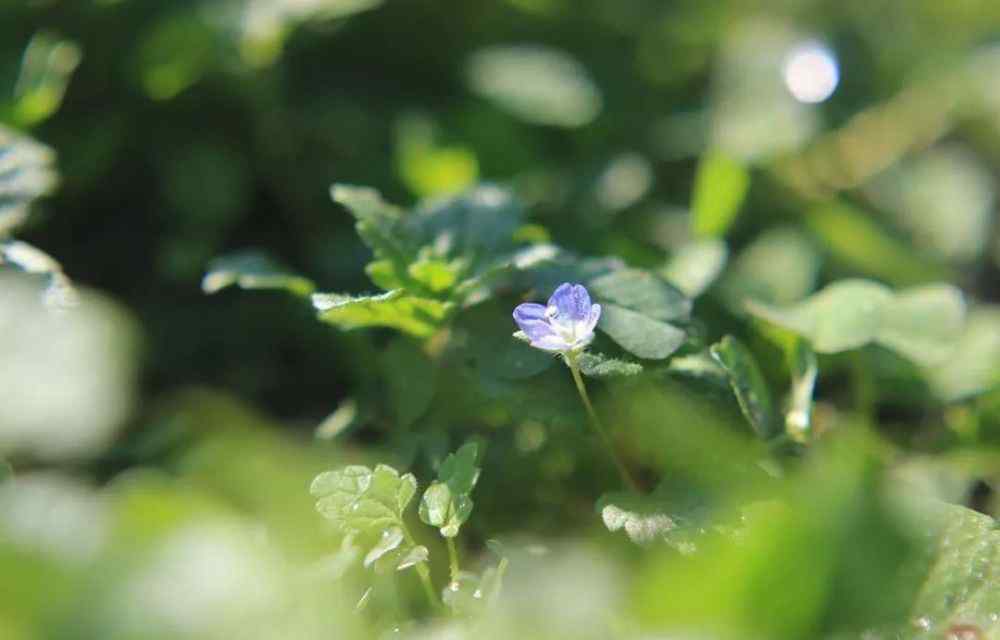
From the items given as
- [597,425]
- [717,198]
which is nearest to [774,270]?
[717,198]

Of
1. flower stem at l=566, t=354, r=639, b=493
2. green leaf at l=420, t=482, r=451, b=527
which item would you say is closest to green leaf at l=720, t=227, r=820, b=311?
flower stem at l=566, t=354, r=639, b=493

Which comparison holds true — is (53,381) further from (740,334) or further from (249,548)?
(740,334)

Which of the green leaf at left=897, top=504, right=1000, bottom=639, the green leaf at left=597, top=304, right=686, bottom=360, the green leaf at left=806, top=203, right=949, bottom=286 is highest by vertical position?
the green leaf at left=597, top=304, right=686, bottom=360

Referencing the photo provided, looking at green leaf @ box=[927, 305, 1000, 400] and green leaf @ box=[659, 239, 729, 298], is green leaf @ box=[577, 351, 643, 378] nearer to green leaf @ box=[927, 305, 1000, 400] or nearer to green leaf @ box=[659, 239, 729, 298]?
green leaf @ box=[659, 239, 729, 298]

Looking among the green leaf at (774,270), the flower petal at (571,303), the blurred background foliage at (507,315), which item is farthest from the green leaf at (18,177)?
the green leaf at (774,270)

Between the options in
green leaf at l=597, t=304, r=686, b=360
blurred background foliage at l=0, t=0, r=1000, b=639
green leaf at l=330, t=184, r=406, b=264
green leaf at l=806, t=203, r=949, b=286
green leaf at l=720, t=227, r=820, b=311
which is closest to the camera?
blurred background foliage at l=0, t=0, r=1000, b=639

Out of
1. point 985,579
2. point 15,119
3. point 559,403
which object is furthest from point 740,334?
point 15,119

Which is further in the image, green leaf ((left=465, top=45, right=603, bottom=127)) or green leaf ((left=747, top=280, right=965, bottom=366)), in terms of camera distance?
green leaf ((left=465, top=45, right=603, bottom=127))
